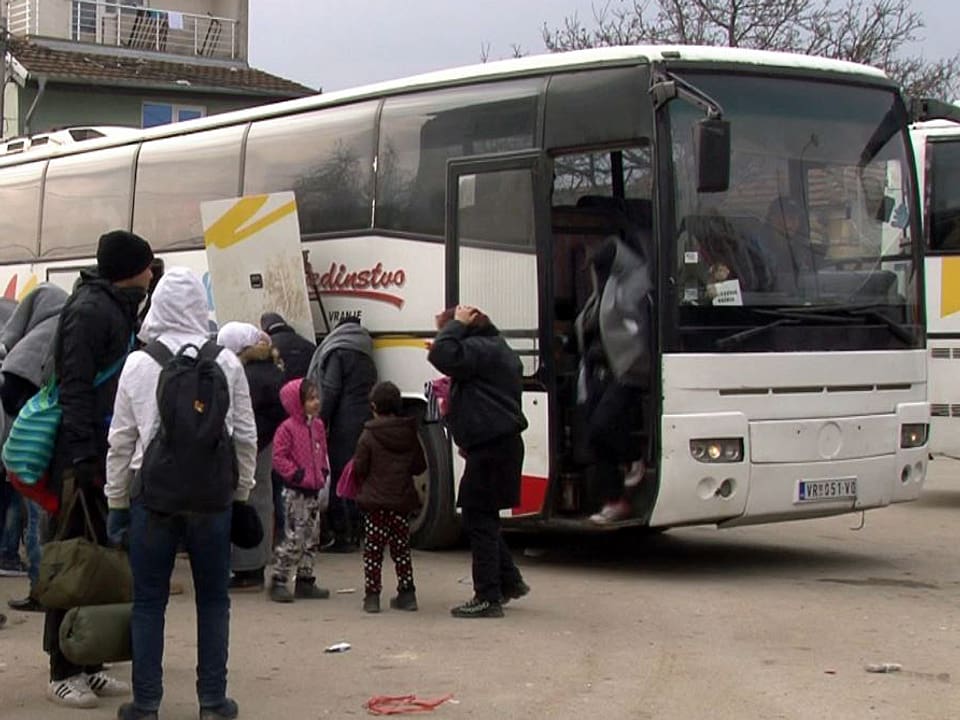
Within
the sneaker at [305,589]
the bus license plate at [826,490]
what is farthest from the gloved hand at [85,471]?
the bus license plate at [826,490]

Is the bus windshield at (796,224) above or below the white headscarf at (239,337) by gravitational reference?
above

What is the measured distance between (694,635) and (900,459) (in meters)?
3.25

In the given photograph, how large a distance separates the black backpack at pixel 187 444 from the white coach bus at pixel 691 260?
4.67m

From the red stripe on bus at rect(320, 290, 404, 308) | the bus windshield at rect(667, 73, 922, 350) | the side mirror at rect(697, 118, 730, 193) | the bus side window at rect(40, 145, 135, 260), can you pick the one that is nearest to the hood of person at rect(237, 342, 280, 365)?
the red stripe on bus at rect(320, 290, 404, 308)

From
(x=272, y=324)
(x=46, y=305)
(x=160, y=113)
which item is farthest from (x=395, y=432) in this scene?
(x=160, y=113)

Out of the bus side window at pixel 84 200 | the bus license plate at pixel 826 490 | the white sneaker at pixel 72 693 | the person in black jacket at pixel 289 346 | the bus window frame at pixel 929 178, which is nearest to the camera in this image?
the white sneaker at pixel 72 693

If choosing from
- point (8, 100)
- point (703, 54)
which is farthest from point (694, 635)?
point (8, 100)

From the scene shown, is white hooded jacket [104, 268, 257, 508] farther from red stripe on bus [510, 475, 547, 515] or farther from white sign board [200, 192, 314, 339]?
white sign board [200, 192, 314, 339]

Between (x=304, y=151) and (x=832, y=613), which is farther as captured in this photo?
(x=304, y=151)

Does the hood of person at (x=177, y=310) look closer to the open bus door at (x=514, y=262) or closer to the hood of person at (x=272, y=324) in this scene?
the open bus door at (x=514, y=262)

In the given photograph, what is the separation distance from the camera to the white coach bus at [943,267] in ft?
55.2

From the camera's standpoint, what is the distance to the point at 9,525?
418 inches

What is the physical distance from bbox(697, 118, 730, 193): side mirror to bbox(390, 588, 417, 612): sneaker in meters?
3.06

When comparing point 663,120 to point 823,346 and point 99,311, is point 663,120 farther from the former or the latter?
point 99,311
